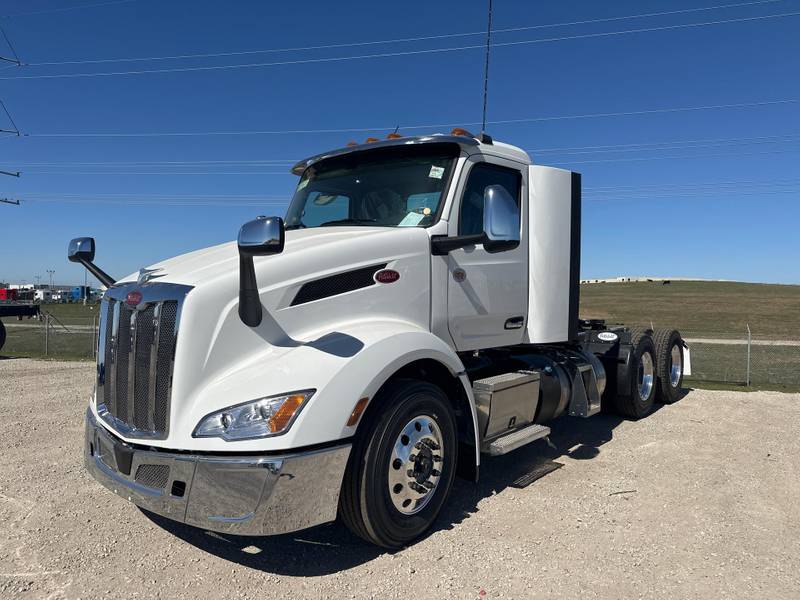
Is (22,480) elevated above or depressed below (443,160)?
below

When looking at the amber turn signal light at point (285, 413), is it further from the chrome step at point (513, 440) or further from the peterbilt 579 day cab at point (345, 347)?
the chrome step at point (513, 440)

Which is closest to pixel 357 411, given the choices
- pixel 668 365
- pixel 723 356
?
pixel 668 365

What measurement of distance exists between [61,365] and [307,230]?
1047 centimetres

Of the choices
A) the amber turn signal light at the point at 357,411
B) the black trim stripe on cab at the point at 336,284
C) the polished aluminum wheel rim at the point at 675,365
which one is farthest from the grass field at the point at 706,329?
the amber turn signal light at the point at 357,411

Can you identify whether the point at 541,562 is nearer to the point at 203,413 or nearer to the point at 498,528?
the point at 498,528

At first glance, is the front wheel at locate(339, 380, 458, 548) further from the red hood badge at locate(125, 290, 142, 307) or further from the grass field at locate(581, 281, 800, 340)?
the grass field at locate(581, 281, 800, 340)

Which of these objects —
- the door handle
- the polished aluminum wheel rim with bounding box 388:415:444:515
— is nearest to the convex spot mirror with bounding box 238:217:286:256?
the polished aluminum wheel rim with bounding box 388:415:444:515

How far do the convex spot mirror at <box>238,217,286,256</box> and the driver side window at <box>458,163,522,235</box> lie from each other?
1.84 m

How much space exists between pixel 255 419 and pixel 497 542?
6.21 ft

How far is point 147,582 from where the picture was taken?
10.4 feet

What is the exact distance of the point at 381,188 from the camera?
14.9 feet

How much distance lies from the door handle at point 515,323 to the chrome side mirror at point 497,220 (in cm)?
114

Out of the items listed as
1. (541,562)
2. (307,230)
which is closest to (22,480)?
(307,230)

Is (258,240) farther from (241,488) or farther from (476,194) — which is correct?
(476,194)
